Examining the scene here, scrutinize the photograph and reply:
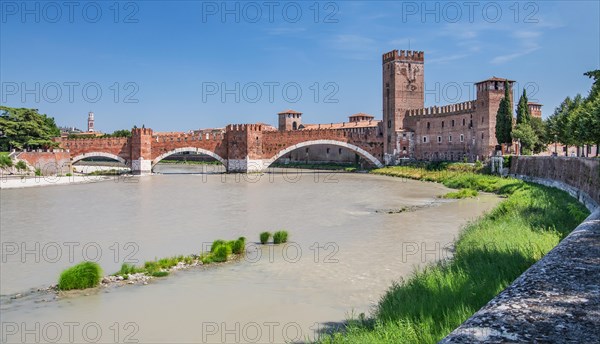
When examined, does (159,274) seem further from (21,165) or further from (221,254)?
(21,165)

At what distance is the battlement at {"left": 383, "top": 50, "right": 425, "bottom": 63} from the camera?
4338cm

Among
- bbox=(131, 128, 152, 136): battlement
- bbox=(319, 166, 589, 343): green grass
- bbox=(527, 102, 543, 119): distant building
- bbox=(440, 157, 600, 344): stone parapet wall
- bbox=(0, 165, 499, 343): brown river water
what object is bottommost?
bbox=(0, 165, 499, 343): brown river water

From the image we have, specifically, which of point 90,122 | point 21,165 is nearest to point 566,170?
point 21,165

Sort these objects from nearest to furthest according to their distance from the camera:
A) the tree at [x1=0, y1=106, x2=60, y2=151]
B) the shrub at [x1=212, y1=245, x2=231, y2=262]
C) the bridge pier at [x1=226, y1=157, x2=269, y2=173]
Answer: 1. the shrub at [x1=212, y1=245, x2=231, y2=262]
2. the tree at [x1=0, y1=106, x2=60, y2=151]
3. the bridge pier at [x1=226, y1=157, x2=269, y2=173]

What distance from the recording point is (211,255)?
34.2ft

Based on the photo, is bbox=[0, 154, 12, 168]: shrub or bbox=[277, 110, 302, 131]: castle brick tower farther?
bbox=[277, 110, 302, 131]: castle brick tower

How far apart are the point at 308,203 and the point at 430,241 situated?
962cm

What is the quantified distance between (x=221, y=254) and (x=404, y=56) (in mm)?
36552

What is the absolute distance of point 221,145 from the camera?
43.0 m

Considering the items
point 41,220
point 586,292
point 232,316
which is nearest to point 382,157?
point 41,220

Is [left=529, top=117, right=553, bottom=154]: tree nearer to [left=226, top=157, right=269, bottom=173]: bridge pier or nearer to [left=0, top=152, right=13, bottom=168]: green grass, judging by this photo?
[left=226, top=157, right=269, bottom=173]: bridge pier

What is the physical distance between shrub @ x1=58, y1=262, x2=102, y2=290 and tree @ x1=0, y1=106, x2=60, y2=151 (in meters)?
35.9

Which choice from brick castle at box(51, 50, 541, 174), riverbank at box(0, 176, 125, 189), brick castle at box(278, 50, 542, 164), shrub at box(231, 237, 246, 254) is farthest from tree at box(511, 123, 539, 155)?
riverbank at box(0, 176, 125, 189)

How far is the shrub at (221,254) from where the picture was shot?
1028 cm
